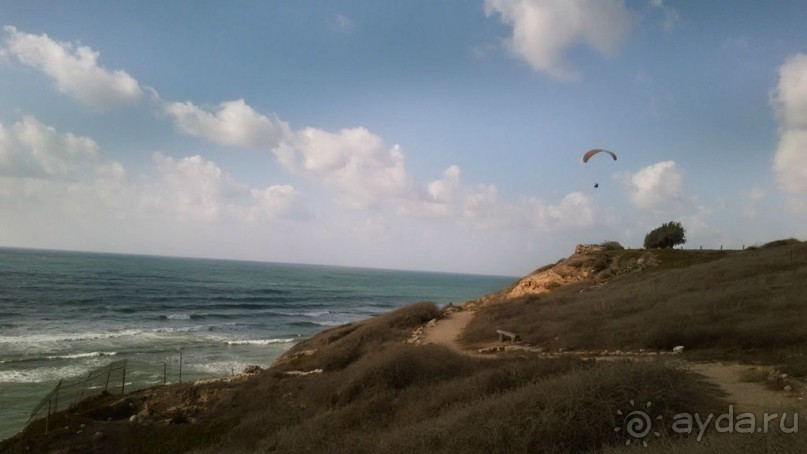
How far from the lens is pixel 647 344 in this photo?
49.8ft

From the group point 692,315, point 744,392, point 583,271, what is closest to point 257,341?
point 583,271

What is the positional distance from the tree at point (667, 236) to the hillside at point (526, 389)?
29467 mm

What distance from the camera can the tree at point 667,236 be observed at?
52.4 m

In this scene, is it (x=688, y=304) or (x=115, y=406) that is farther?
(x=688, y=304)

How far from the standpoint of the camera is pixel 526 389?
7.98 meters

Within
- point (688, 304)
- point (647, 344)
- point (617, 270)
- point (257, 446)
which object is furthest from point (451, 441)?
point (617, 270)

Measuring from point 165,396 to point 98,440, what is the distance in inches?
177

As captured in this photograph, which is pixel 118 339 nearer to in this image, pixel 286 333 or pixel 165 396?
pixel 286 333

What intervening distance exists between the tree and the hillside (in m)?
29.5

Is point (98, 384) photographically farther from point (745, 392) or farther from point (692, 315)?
point (692, 315)

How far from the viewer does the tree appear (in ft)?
172

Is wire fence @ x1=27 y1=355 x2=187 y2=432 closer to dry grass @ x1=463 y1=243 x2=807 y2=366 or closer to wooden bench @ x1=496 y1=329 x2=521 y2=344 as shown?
wooden bench @ x1=496 y1=329 x2=521 y2=344

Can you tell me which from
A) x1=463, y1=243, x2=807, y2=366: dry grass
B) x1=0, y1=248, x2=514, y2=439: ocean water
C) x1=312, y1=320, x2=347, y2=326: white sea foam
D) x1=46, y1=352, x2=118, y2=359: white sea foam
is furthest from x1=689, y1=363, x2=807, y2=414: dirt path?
x1=312, y1=320, x2=347, y2=326: white sea foam

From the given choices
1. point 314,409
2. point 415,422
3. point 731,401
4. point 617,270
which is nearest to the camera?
point 731,401
